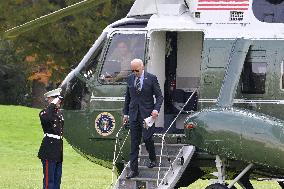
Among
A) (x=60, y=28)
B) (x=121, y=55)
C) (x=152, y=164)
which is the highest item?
(x=60, y=28)

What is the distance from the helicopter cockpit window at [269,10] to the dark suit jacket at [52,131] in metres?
3.65

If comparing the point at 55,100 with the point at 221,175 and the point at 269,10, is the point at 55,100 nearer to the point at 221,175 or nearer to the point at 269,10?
the point at 221,175

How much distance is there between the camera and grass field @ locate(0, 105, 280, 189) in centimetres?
2319

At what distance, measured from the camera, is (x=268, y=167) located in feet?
45.0

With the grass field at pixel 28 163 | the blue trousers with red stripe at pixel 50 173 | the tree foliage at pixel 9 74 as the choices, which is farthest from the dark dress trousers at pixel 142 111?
the tree foliage at pixel 9 74

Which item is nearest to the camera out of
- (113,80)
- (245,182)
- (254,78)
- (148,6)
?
(254,78)

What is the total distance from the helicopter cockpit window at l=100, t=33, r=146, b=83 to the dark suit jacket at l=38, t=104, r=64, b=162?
0.96m

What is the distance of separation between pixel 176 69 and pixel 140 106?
5.79 feet

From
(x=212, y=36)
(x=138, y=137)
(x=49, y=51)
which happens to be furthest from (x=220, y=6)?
(x=49, y=51)

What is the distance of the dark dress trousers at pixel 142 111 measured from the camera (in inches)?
564

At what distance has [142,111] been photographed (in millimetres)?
14375

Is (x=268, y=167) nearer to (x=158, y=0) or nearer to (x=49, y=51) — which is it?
(x=158, y=0)

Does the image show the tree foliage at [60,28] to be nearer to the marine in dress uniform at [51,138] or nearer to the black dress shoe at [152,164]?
the marine in dress uniform at [51,138]

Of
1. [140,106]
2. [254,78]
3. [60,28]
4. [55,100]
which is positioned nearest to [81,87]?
[55,100]
